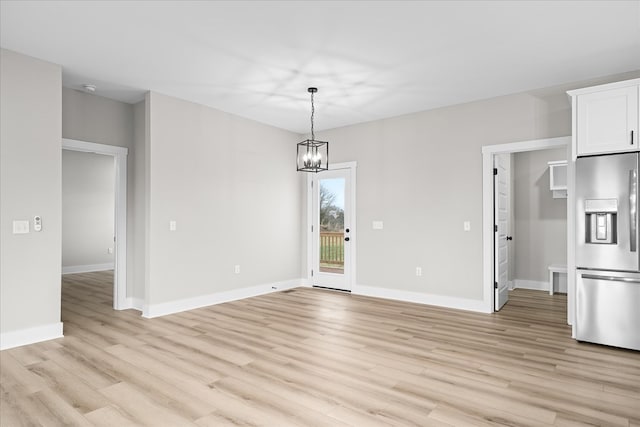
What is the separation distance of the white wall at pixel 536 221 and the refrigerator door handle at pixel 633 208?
10.9 ft

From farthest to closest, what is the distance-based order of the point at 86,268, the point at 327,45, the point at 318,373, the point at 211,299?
the point at 86,268 < the point at 211,299 < the point at 327,45 < the point at 318,373

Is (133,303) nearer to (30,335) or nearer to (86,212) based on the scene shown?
(30,335)

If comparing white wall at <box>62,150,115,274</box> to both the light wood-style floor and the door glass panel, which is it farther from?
the door glass panel

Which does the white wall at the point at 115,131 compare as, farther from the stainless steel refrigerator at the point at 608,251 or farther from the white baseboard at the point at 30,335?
the stainless steel refrigerator at the point at 608,251

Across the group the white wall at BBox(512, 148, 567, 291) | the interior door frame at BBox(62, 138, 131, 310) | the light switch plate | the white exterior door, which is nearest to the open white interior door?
the white wall at BBox(512, 148, 567, 291)

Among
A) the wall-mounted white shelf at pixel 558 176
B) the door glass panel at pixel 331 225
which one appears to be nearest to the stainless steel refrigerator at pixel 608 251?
the wall-mounted white shelf at pixel 558 176

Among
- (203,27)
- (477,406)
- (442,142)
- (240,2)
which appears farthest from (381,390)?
(442,142)

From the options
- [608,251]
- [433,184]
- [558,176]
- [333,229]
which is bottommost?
[608,251]

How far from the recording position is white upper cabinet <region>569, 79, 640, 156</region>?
3.65m

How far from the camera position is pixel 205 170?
5504 mm

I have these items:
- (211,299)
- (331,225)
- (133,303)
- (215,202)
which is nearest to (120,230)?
(133,303)

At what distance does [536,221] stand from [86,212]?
9897 mm

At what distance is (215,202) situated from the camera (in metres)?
5.64

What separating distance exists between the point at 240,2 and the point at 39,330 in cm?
378
